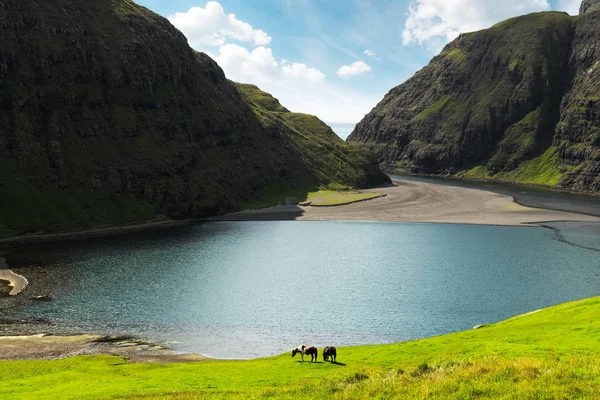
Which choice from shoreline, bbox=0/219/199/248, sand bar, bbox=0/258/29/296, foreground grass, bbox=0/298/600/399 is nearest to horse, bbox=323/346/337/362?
foreground grass, bbox=0/298/600/399

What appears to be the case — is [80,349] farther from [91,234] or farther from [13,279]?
[91,234]

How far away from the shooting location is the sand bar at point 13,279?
96438 mm

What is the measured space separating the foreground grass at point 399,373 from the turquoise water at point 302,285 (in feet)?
62.3

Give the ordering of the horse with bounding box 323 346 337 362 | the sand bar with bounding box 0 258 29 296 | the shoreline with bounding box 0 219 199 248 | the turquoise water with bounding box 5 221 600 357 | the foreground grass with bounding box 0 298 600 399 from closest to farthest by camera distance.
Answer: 1. the foreground grass with bounding box 0 298 600 399
2. the horse with bounding box 323 346 337 362
3. the turquoise water with bounding box 5 221 600 357
4. the sand bar with bounding box 0 258 29 296
5. the shoreline with bounding box 0 219 199 248

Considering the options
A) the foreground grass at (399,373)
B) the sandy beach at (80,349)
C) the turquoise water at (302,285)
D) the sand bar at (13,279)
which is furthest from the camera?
the sand bar at (13,279)

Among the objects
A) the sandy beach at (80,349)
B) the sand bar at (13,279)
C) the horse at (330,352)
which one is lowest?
the sandy beach at (80,349)

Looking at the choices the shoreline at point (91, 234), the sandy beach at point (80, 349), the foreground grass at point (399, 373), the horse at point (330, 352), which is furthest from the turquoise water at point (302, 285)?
the horse at point (330, 352)

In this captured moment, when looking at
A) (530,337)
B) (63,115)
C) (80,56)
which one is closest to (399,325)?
(530,337)

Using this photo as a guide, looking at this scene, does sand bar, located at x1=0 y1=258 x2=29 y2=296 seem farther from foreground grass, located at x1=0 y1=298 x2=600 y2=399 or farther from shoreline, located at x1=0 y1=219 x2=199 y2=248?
foreground grass, located at x1=0 y1=298 x2=600 y2=399

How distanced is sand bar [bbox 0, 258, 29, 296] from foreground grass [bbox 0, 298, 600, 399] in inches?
1773

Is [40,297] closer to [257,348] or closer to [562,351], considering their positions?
[257,348]

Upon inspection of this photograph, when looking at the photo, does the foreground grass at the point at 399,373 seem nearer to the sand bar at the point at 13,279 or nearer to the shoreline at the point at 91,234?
the sand bar at the point at 13,279

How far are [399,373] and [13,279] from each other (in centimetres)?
Result: 10152

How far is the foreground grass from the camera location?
2444cm
